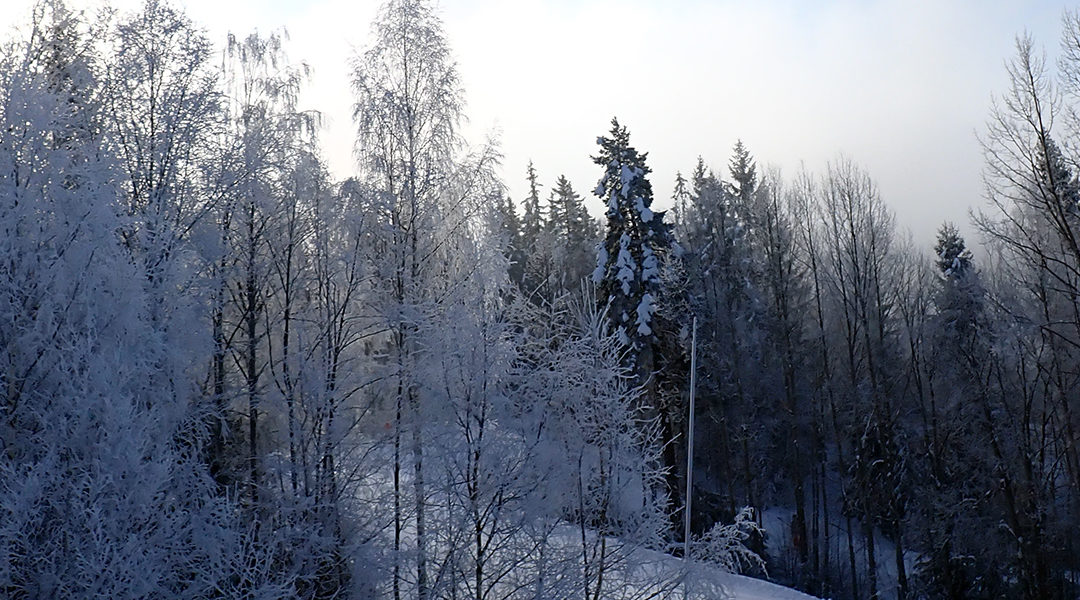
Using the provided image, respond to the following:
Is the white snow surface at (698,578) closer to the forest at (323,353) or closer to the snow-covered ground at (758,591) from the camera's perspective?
the forest at (323,353)

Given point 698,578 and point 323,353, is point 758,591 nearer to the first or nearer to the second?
point 698,578

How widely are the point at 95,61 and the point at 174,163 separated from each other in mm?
2154

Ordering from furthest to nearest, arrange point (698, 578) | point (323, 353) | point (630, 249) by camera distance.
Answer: point (630, 249), point (323, 353), point (698, 578)

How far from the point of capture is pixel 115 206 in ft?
35.0

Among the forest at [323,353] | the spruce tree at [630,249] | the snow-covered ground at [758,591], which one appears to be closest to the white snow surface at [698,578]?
the forest at [323,353]

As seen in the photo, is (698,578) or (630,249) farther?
(630,249)

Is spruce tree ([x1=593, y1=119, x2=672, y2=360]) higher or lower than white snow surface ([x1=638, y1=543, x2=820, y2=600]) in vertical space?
higher

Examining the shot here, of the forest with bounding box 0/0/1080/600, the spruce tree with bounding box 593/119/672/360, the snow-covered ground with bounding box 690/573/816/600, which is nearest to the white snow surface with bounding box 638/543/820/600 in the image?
the forest with bounding box 0/0/1080/600

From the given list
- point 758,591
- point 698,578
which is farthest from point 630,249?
point 698,578

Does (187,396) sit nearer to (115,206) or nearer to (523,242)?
(115,206)

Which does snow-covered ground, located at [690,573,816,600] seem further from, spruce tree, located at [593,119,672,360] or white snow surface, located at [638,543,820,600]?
spruce tree, located at [593,119,672,360]

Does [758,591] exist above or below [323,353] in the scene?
below

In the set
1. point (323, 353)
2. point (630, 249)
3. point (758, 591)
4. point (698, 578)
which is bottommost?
point (758, 591)

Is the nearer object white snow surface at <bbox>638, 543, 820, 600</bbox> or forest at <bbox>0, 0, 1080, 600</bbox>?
forest at <bbox>0, 0, 1080, 600</bbox>
